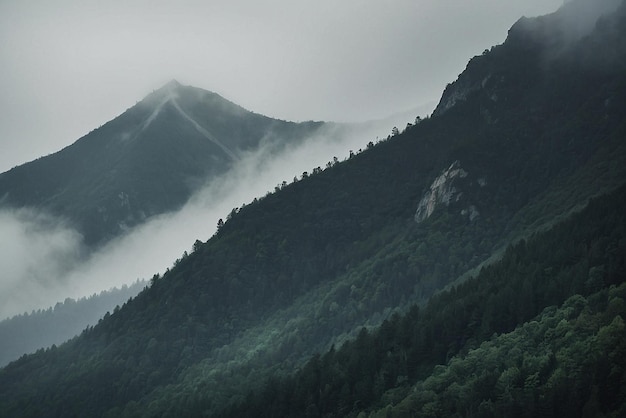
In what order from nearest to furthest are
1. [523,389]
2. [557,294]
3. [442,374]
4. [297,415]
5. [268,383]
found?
1. [523,389]
2. [442,374]
3. [557,294]
4. [297,415]
5. [268,383]

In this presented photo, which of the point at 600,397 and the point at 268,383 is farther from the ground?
the point at 268,383

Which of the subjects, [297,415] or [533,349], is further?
[297,415]

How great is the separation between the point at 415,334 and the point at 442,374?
27.6 meters

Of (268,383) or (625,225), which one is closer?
(625,225)

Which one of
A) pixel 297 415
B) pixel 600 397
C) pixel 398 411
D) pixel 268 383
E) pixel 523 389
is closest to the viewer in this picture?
pixel 600 397

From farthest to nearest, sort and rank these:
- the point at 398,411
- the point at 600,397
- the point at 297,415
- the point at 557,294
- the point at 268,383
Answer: the point at 268,383
the point at 297,415
the point at 557,294
the point at 398,411
the point at 600,397

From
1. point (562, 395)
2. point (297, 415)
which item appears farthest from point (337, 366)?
point (562, 395)

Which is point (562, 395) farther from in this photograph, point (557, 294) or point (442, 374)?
point (557, 294)

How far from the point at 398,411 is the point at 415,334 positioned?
39.7 meters

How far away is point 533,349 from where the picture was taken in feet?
473

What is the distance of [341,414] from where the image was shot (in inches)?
6590

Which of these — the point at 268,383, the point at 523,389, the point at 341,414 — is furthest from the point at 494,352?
the point at 268,383

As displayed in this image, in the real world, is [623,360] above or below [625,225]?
below

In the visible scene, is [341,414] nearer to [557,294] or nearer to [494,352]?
[494,352]
